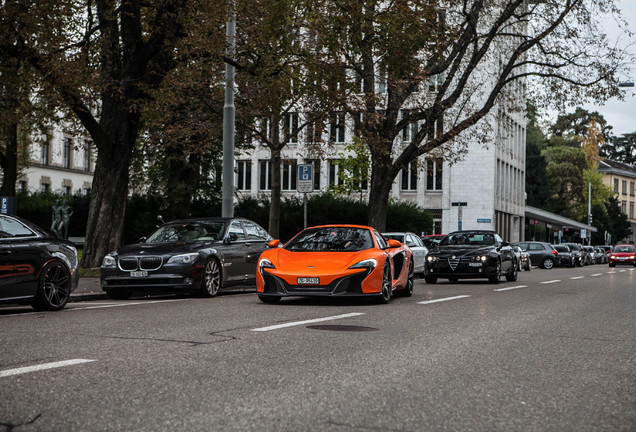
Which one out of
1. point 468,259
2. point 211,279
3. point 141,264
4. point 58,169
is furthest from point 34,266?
point 58,169

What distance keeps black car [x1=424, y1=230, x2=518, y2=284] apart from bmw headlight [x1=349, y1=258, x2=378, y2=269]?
1051 centimetres

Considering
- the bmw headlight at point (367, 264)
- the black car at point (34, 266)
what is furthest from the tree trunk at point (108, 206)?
the bmw headlight at point (367, 264)

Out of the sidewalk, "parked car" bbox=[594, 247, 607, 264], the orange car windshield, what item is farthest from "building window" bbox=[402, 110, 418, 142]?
"parked car" bbox=[594, 247, 607, 264]

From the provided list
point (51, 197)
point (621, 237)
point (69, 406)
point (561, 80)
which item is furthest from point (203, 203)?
point (621, 237)

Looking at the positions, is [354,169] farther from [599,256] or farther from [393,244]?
[599,256]

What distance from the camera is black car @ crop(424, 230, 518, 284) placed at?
2456 centimetres

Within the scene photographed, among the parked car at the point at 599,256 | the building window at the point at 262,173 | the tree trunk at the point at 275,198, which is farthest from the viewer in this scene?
the parked car at the point at 599,256

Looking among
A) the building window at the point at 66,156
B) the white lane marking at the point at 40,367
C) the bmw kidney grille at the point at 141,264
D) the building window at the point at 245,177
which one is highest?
the building window at the point at 66,156

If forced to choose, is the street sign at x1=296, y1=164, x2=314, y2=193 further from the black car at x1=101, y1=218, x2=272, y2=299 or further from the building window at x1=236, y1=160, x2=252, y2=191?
the building window at x1=236, y1=160, x2=252, y2=191

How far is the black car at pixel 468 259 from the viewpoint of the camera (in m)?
24.6

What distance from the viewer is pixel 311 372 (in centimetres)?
693

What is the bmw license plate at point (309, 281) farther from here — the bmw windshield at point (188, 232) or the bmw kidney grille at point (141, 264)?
the bmw windshield at point (188, 232)

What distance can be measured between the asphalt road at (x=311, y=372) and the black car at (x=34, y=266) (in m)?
0.35

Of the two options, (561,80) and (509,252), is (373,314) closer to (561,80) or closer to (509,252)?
(509,252)
